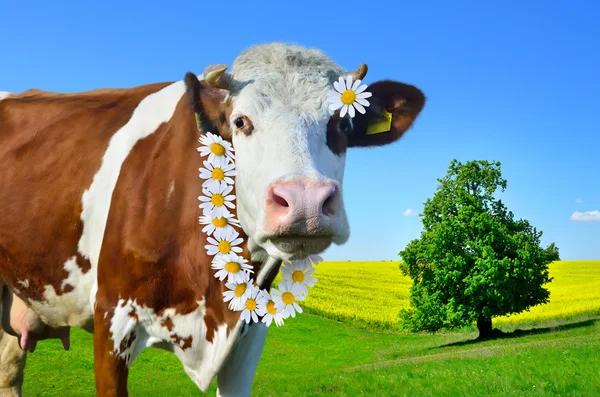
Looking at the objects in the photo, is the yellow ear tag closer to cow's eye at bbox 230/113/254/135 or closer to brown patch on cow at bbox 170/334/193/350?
cow's eye at bbox 230/113/254/135

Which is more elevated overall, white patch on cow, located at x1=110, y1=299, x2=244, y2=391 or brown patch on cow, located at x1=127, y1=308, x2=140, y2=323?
brown patch on cow, located at x1=127, y1=308, x2=140, y2=323

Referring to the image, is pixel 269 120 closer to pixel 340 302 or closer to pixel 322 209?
pixel 322 209

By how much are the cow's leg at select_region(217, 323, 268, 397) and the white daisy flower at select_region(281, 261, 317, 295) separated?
1.74 ft

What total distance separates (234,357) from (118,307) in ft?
3.13

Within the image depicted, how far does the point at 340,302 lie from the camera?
43.8 metres

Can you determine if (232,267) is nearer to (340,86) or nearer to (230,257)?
(230,257)

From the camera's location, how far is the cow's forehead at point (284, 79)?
351cm

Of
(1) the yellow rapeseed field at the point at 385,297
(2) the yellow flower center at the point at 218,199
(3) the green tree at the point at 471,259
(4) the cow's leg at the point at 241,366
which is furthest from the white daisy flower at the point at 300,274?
(1) the yellow rapeseed field at the point at 385,297

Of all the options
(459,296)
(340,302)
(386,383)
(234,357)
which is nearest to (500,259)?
(459,296)

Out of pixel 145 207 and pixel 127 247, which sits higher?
pixel 145 207

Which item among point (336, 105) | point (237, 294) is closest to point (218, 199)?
point (237, 294)

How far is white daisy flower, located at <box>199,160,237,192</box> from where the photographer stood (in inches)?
150

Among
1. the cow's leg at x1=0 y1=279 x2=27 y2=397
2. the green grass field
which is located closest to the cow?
the cow's leg at x1=0 y1=279 x2=27 y2=397

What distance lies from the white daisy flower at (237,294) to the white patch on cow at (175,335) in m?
0.19
